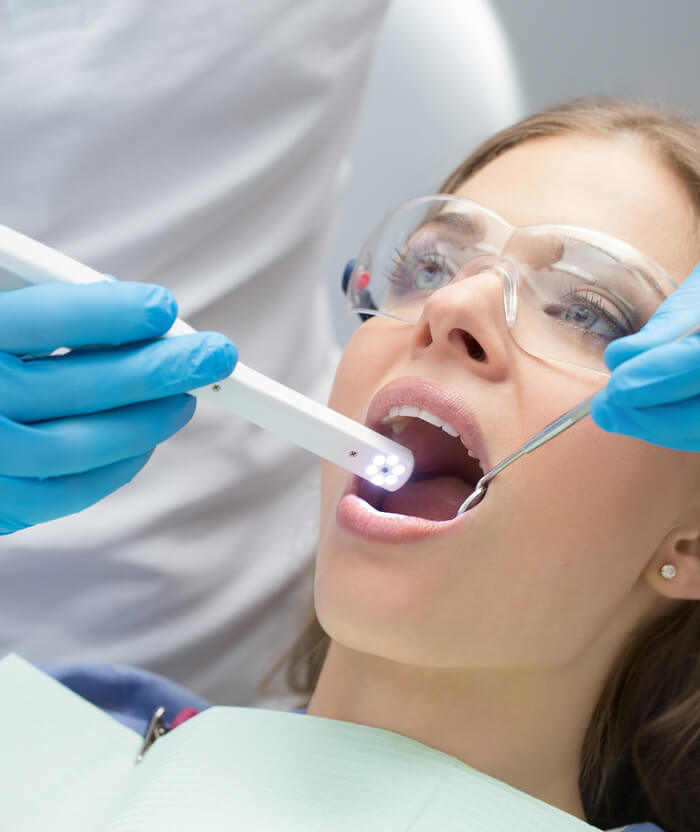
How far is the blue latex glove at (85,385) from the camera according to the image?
1.01m

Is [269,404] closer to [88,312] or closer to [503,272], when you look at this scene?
[88,312]

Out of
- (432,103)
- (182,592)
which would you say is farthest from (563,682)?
(432,103)

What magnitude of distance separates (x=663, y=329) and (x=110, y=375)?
1.93 feet

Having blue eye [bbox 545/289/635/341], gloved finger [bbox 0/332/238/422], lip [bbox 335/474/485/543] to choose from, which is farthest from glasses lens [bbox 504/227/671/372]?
gloved finger [bbox 0/332/238/422]

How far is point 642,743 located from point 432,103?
4.69 feet

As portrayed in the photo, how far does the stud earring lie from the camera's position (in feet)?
3.64

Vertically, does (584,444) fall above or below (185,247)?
above

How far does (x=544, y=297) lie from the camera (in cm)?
112

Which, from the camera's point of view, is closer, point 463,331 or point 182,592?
point 463,331

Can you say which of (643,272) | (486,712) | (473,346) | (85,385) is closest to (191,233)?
(85,385)

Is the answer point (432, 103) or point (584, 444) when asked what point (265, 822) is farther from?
point (432, 103)

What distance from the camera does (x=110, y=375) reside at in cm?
104

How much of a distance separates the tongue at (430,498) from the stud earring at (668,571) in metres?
0.26

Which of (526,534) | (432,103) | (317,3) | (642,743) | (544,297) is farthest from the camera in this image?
(432,103)
